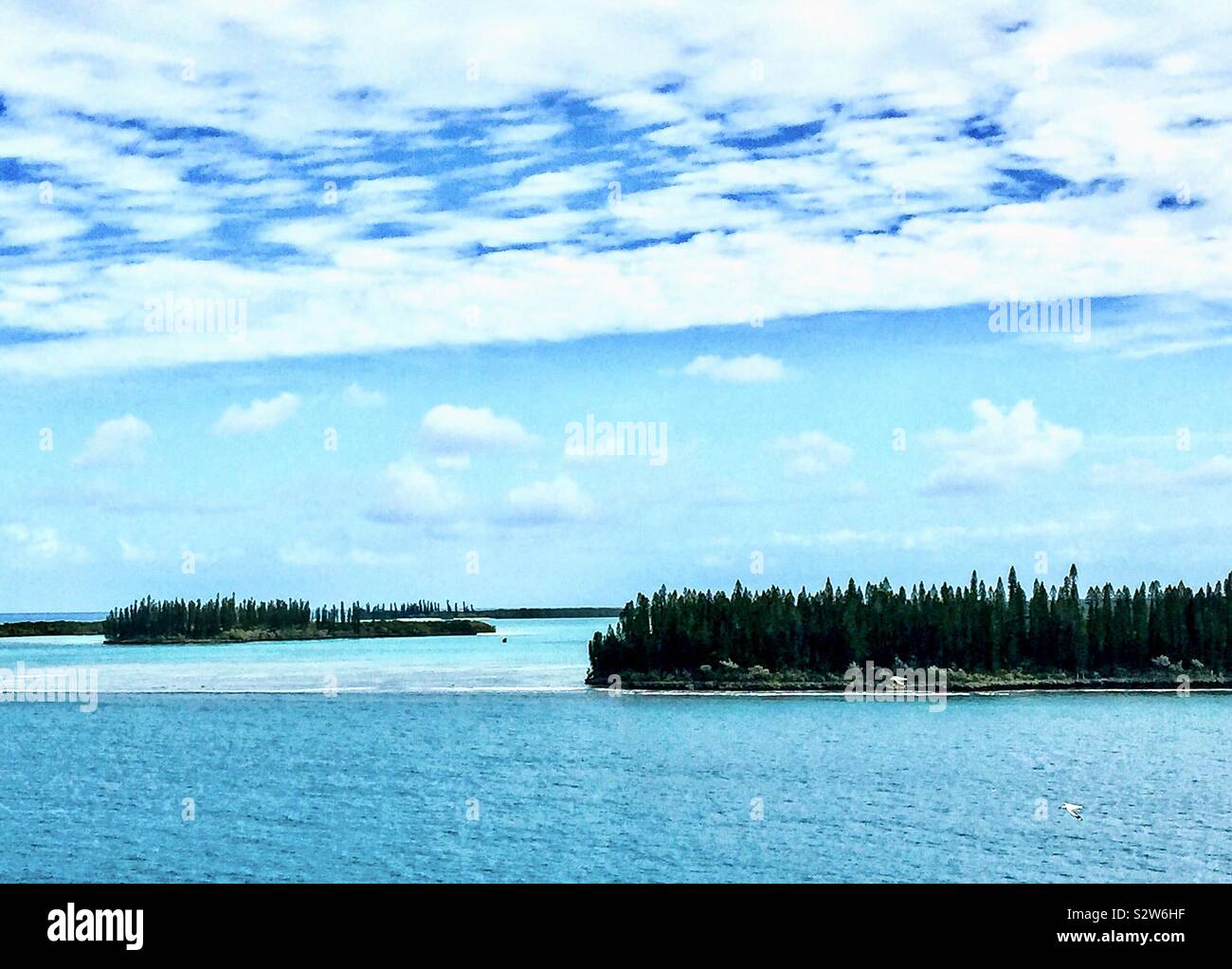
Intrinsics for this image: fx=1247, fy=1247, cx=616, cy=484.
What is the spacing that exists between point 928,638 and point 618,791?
10291cm

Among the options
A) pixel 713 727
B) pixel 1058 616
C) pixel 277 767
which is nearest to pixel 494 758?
pixel 277 767

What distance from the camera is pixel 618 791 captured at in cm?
9219

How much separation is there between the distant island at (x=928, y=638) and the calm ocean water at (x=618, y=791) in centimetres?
1730

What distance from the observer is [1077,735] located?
12838 cm

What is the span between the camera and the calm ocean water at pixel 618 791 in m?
66.2
